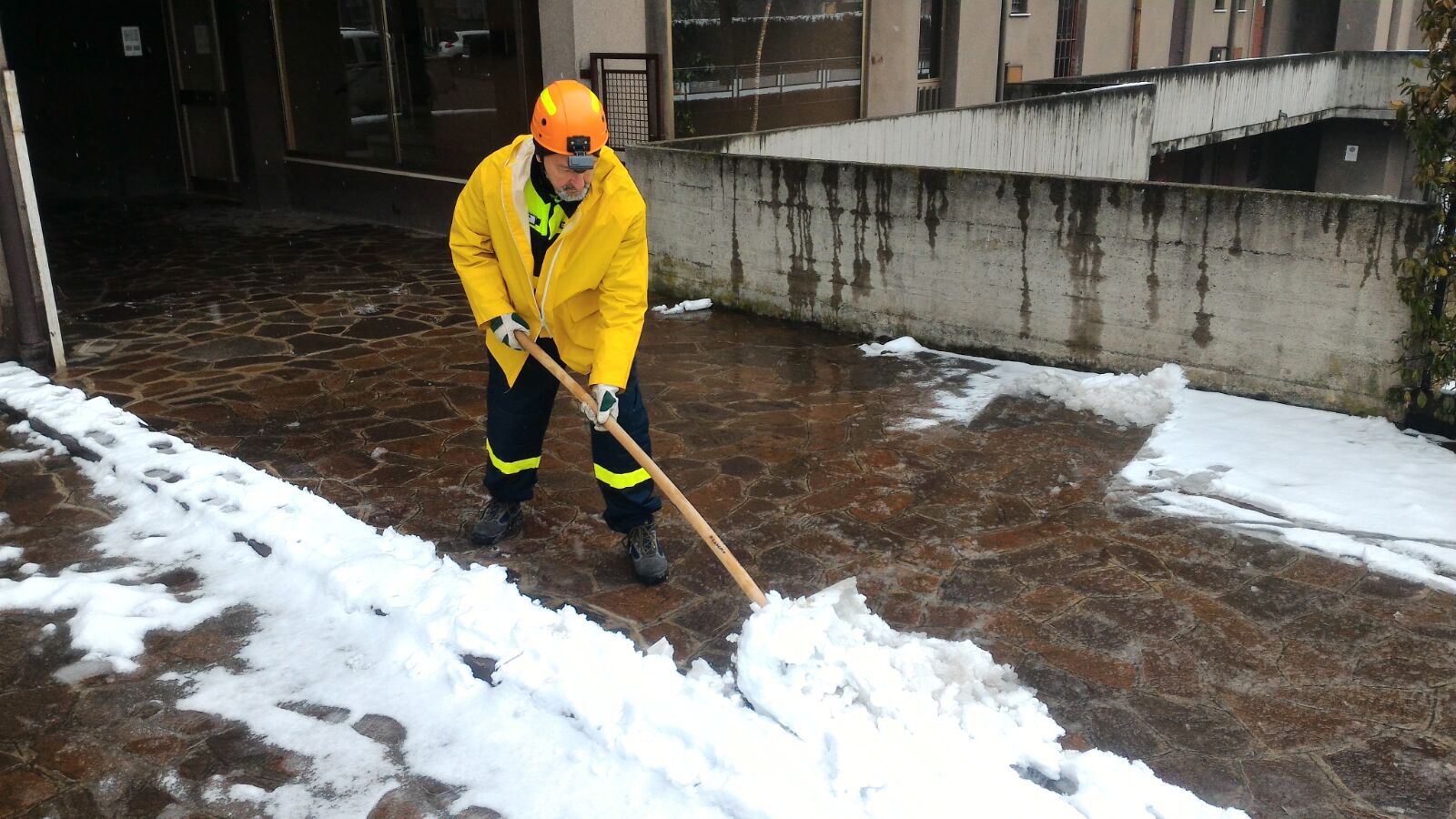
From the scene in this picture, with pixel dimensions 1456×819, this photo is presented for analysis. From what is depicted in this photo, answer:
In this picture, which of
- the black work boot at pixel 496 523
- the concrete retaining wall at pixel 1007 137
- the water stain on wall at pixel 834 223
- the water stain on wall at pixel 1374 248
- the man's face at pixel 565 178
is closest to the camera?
the man's face at pixel 565 178

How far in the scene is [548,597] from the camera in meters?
4.34

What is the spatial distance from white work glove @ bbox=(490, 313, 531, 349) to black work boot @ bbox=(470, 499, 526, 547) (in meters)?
0.83

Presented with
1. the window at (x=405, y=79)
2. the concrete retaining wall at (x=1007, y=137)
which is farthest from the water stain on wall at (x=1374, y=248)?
the window at (x=405, y=79)

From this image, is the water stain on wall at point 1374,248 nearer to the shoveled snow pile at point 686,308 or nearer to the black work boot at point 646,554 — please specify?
the black work boot at point 646,554

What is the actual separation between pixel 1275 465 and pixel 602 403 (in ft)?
11.1

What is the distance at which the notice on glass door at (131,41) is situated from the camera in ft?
45.4

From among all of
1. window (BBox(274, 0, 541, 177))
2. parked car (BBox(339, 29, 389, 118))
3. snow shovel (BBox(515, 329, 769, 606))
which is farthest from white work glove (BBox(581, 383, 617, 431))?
parked car (BBox(339, 29, 389, 118))

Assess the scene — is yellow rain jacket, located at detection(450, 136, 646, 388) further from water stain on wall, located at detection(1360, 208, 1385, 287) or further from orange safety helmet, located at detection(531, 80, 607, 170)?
water stain on wall, located at detection(1360, 208, 1385, 287)

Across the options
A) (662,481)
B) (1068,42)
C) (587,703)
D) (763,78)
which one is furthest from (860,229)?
(1068,42)

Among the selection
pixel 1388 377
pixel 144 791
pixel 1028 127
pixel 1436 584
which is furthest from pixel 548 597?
pixel 1028 127

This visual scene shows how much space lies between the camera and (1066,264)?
680cm

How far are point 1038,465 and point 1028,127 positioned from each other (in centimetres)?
772

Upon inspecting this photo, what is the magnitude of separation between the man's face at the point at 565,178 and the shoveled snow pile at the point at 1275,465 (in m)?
2.74

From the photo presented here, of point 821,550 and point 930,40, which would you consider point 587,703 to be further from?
point 930,40
